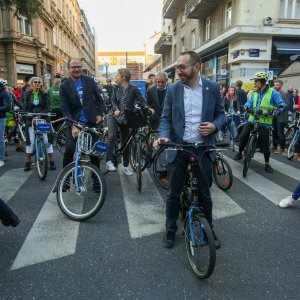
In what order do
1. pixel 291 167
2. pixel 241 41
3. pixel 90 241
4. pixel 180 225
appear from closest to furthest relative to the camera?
pixel 90 241, pixel 180 225, pixel 291 167, pixel 241 41

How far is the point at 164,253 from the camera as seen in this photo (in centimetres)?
350

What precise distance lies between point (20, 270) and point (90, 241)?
0.83 meters

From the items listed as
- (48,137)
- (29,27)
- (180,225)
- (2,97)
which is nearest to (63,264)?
(180,225)

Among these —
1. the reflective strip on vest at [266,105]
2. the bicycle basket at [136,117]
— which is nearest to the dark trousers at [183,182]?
the bicycle basket at [136,117]

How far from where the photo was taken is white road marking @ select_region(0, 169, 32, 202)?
552 cm

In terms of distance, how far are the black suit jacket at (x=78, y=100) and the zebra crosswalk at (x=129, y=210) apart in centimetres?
137

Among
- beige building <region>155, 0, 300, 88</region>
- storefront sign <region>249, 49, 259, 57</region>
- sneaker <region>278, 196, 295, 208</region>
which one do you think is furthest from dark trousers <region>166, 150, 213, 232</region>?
storefront sign <region>249, 49, 259, 57</region>

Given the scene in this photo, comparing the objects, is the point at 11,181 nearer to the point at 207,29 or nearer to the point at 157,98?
the point at 157,98

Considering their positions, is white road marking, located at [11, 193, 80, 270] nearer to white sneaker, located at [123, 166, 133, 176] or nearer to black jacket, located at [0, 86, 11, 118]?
white sneaker, located at [123, 166, 133, 176]

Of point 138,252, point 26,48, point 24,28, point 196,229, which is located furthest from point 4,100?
point 24,28

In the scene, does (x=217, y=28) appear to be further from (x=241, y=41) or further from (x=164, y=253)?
(x=164, y=253)

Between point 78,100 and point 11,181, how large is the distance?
93.1 inches

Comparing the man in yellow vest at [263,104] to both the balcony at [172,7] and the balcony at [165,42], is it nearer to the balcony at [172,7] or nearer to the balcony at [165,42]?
the balcony at [172,7]

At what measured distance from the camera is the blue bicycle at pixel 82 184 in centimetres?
A: 434
